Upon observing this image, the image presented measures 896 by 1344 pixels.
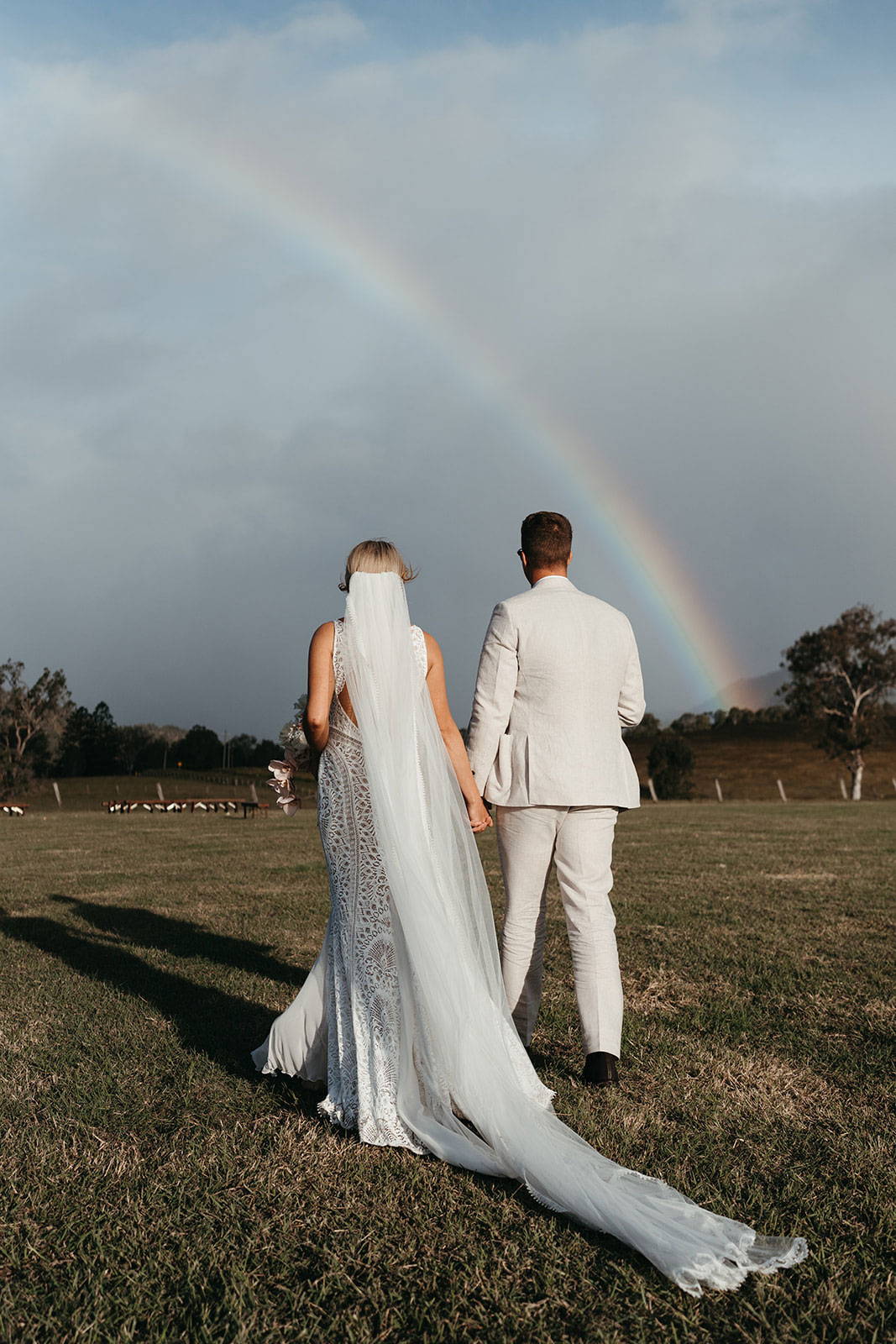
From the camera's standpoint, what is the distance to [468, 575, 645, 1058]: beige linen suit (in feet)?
15.5

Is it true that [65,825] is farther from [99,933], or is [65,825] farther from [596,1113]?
[596,1113]

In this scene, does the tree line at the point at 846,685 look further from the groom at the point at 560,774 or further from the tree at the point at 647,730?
the groom at the point at 560,774

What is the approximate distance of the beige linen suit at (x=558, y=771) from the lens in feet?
15.5

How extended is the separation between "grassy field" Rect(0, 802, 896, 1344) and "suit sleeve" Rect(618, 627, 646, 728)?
5.69 ft

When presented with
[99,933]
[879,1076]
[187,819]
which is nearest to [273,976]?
[99,933]

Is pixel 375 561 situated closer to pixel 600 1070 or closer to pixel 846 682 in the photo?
pixel 600 1070

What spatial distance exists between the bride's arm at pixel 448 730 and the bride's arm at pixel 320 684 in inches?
17.4

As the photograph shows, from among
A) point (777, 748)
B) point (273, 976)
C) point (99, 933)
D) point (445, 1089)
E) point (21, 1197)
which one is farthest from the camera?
point (777, 748)

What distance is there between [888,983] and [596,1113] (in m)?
3.66

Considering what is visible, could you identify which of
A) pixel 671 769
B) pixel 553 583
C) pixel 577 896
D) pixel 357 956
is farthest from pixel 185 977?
pixel 671 769

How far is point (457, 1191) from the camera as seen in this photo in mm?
3504

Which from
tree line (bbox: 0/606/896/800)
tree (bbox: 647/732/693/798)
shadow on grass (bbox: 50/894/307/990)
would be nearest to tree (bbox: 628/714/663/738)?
tree line (bbox: 0/606/896/800)

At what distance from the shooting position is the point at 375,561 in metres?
4.54

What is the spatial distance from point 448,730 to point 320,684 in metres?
0.61
